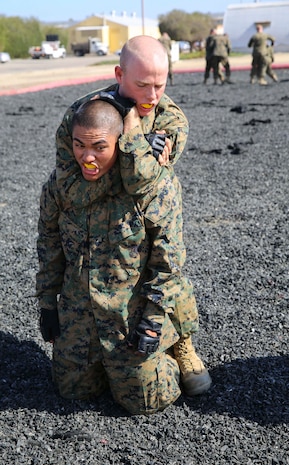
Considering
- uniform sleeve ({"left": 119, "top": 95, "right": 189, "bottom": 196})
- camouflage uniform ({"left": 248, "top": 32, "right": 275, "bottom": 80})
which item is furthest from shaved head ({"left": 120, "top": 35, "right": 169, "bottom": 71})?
camouflage uniform ({"left": 248, "top": 32, "right": 275, "bottom": 80})

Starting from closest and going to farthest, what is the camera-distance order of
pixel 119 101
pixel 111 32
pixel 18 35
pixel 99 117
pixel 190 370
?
pixel 99 117 < pixel 119 101 < pixel 190 370 < pixel 18 35 < pixel 111 32

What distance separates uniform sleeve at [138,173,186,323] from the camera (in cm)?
268

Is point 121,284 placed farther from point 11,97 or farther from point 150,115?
point 11,97

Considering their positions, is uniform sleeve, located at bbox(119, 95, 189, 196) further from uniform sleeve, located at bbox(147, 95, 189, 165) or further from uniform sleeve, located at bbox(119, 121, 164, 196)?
uniform sleeve, located at bbox(147, 95, 189, 165)

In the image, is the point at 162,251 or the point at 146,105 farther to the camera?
the point at 162,251

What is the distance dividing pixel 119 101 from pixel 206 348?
1.57m

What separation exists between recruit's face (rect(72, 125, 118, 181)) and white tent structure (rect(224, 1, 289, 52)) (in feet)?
150

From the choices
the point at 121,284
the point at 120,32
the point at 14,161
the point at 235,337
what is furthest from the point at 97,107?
the point at 120,32

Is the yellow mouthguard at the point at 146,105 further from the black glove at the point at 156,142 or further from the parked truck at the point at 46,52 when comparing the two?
→ the parked truck at the point at 46,52

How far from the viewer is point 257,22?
156 feet

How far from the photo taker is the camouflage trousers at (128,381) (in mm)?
2836

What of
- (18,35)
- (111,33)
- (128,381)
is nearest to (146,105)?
(128,381)

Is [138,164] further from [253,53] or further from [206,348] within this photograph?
[253,53]

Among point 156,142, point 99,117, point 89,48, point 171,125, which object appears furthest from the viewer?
point 89,48
